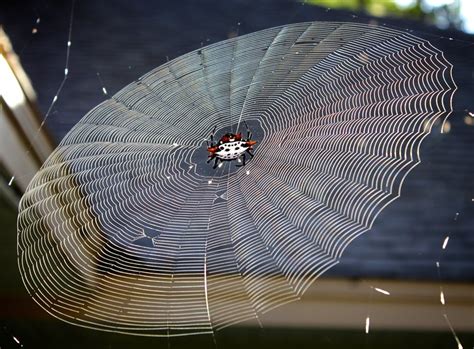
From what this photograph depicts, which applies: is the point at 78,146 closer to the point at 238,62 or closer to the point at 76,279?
the point at 76,279

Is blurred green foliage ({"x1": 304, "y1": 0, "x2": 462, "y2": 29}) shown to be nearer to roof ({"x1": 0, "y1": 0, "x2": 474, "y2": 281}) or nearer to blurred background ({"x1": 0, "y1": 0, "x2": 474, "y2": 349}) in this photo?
blurred background ({"x1": 0, "y1": 0, "x2": 474, "y2": 349})

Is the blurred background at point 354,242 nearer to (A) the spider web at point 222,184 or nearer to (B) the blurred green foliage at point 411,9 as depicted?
(B) the blurred green foliage at point 411,9

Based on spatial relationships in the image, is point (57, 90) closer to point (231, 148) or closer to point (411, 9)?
point (231, 148)

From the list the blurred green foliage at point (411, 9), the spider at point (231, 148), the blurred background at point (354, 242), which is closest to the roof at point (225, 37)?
the blurred background at point (354, 242)

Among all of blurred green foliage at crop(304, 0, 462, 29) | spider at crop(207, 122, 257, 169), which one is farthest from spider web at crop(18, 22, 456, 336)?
blurred green foliage at crop(304, 0, 462, 29)

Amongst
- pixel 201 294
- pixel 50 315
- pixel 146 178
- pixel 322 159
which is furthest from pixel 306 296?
pixel 50 315

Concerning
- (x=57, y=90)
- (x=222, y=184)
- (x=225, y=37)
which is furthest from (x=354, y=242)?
(x=57, y=90)
